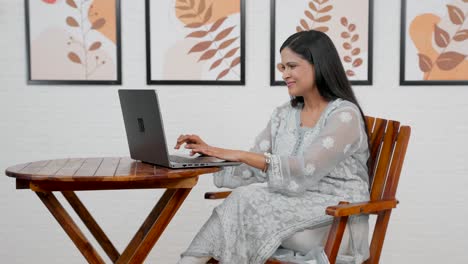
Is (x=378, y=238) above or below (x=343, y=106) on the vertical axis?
below

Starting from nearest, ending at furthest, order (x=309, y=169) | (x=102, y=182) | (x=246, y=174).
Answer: (x=102, y=182) < (x=309, y=169) < (x=246, y=174)

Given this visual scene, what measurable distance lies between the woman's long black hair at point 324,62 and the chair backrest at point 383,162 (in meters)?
0.11

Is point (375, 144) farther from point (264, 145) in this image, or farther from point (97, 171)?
point (97, 171)

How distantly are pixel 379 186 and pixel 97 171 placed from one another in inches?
46.9

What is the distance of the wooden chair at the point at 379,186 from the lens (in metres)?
2.29

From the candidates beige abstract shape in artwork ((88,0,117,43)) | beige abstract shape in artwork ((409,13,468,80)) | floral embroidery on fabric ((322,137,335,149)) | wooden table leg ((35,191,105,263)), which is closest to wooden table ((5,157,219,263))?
wooden table leg ((35,191,105,263))

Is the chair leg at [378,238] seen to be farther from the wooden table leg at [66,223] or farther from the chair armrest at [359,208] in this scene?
the wooden table leg at [66,223]

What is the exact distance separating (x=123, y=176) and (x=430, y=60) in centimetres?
241

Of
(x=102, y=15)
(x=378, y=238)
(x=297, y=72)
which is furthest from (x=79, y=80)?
(x=378, y=238)

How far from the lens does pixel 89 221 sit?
2635 mm

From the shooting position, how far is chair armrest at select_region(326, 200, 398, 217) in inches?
86.8

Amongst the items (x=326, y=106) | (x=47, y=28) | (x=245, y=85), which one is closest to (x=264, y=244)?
(x=326, y=106)

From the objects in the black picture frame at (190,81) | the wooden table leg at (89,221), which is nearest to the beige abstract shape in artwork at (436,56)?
the black picture frame at (190,81)

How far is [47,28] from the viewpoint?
3.73m
